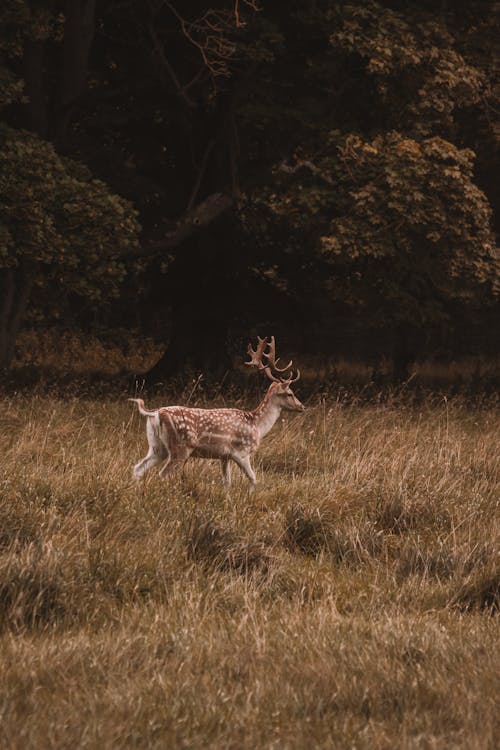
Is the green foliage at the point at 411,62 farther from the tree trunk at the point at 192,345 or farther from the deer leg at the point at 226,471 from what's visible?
the deer leg at the point at 226,471

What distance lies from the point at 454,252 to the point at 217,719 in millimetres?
13895

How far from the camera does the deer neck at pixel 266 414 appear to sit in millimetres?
10086

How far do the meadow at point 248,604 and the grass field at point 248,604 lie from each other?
0.01m

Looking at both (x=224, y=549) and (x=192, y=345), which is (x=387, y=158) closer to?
(x=192, y=345)

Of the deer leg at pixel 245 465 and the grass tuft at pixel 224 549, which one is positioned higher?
the deer leg at pixel 245 465

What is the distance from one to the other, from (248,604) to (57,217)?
11.1 metres

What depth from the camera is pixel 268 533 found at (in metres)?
7.91

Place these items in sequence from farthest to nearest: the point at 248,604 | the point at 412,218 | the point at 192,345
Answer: the point at 192,345 < the point at 412,218 < the point at 248,604

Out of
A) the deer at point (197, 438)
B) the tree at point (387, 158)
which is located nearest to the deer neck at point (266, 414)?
the deer at point (197, 438)

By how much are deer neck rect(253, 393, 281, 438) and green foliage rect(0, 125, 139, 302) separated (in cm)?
607

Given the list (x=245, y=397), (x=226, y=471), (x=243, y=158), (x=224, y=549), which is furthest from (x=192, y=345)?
(x=224, y=549)

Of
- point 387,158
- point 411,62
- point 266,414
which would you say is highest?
point 411,62

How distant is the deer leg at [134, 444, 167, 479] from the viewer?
9.54 meters

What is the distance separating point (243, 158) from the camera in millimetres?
21031
